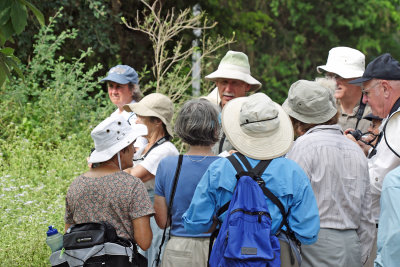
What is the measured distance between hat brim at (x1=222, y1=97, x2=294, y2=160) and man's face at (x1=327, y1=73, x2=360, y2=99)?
2.09 meters

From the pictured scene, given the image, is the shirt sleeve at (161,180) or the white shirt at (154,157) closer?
the shirt sleeve at (161,180)

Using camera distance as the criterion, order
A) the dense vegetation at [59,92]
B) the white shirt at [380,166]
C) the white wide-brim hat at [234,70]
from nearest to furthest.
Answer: the white shirt at [380,166] → the white wide-brim hat at [234,70] → the dense vegetation at [59,92]

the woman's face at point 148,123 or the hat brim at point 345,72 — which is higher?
the hat brim at point 345,72

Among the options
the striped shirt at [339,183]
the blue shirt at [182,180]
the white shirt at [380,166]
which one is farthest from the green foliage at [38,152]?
the white shirt at [380,166]

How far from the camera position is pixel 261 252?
3.15 m

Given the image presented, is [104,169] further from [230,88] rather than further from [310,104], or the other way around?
[230,88]

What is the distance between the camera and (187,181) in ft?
12.7

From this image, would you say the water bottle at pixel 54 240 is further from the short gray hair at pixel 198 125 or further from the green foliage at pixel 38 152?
the green foliage at pixel 38 152

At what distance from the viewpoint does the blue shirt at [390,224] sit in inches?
100

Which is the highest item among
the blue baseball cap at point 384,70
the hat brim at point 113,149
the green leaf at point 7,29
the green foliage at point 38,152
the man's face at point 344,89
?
the green leaf at point 7,29

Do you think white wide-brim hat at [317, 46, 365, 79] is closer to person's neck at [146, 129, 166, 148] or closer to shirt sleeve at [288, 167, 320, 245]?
person's neck at [146, 129, 166, 148]

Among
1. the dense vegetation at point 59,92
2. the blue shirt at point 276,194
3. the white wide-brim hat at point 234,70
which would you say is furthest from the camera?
the dense vegetation at point 59,92

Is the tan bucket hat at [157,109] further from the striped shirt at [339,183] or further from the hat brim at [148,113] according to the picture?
the striped shirt at [339,183]

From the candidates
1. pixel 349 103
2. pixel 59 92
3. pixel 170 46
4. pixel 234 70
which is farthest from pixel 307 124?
pixel 170 46
